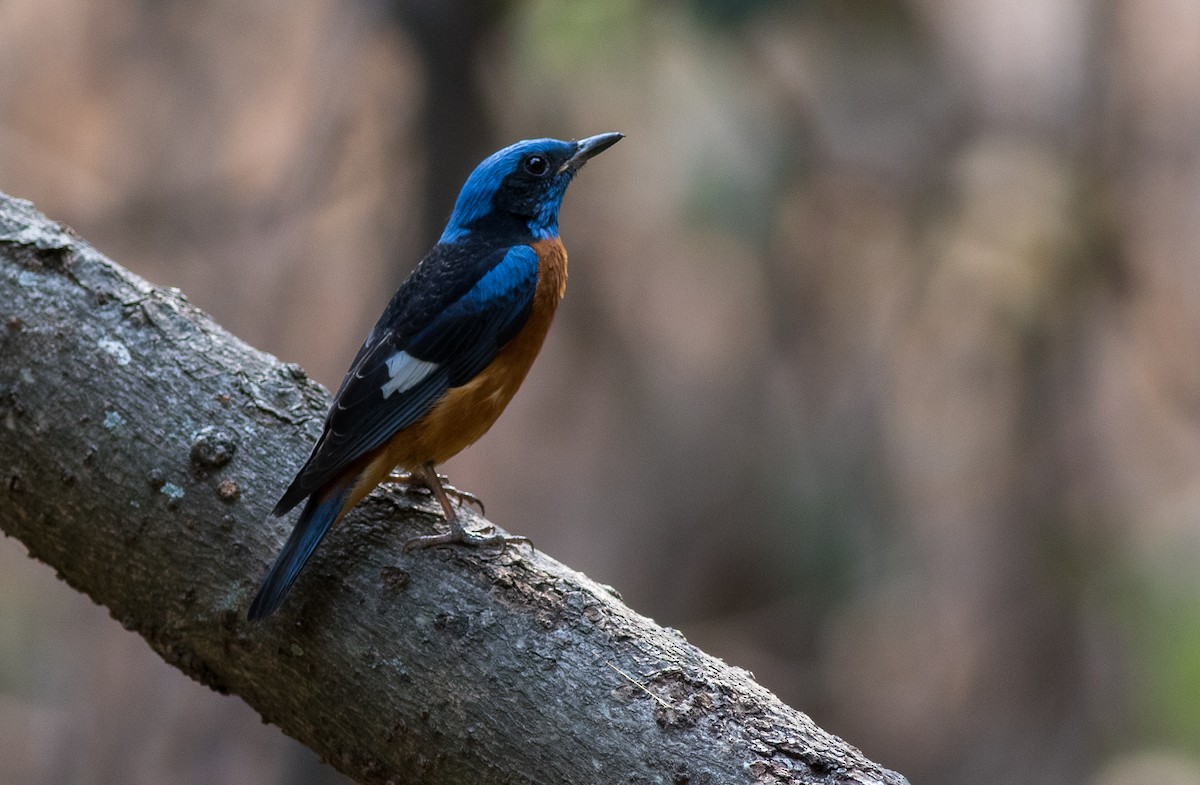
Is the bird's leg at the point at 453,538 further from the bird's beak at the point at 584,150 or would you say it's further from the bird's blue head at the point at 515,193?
the bird's beak at the point at 584,150

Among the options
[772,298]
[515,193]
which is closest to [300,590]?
[515,193]

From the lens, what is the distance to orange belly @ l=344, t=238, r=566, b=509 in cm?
324

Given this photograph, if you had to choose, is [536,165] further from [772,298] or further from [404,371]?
[772,298]

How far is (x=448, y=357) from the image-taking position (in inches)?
136

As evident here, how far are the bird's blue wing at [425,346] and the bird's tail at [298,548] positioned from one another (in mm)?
92

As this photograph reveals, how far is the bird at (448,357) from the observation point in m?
2.95

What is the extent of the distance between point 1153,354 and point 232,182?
615 cm

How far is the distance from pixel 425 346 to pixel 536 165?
97 centimetres

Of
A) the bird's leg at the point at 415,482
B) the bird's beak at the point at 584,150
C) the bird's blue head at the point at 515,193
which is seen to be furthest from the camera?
the bird's beak at the point at 584,150

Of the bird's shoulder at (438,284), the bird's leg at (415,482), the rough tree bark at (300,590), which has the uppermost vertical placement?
the bird's shoulder at (438,284)

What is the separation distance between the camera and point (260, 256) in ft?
29.0

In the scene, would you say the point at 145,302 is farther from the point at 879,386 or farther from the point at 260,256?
the point at 260,256

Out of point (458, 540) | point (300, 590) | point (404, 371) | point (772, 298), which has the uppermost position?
point (772, 298)

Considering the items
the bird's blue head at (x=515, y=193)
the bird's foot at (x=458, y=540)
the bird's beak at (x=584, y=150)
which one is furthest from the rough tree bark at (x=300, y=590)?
→ the bird's beak at (x=584, y=150)
